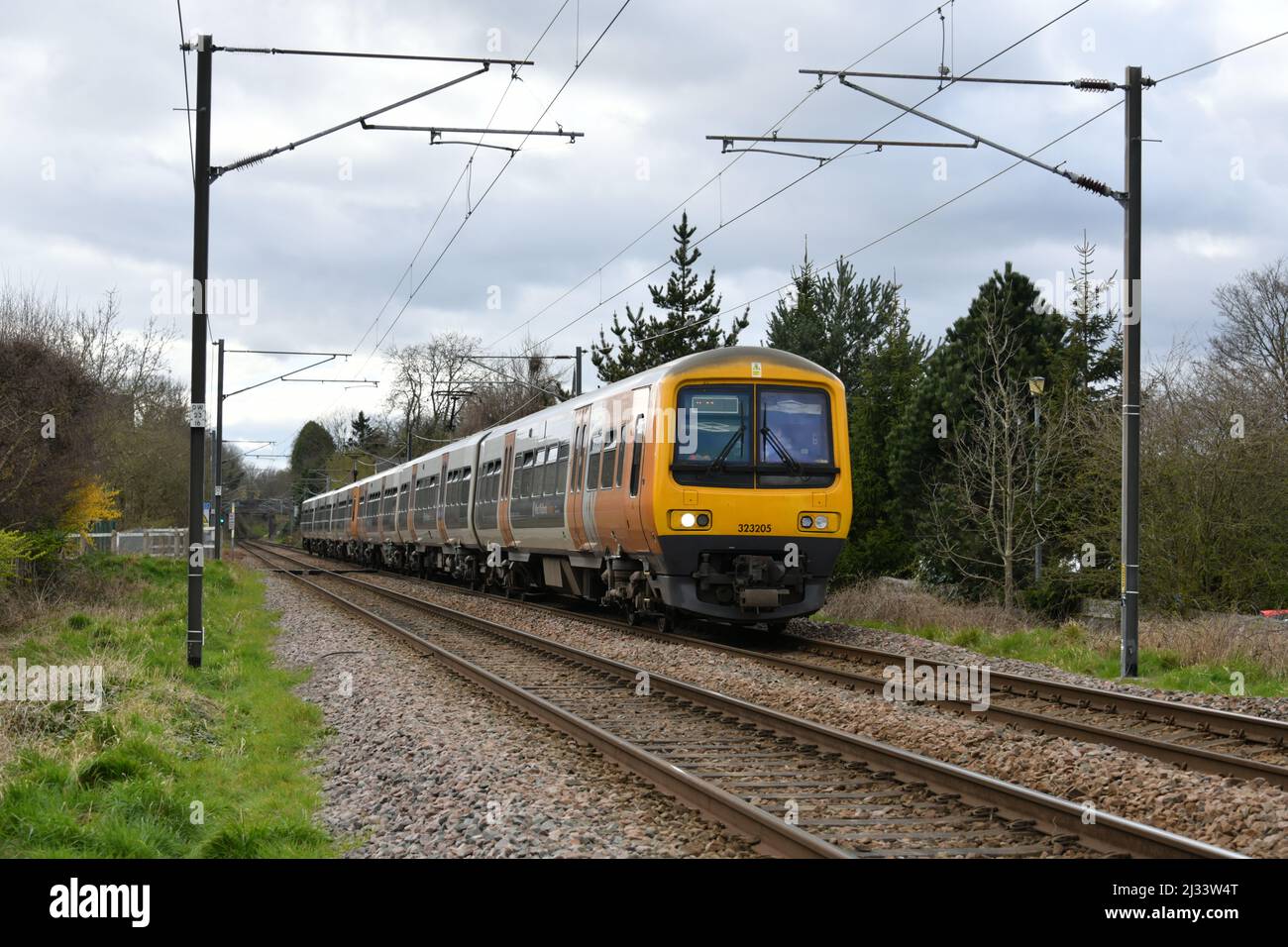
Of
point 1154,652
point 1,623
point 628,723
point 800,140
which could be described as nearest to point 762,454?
point 800,140

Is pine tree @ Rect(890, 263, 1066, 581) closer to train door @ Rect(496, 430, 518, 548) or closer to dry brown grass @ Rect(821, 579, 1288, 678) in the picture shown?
dry brown grass @ Rect(821, 579, 1288, 678)

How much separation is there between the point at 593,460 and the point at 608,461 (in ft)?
2.92

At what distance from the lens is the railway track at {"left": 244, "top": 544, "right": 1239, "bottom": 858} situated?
6285 millimetres

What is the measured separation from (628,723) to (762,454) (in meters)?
6.17

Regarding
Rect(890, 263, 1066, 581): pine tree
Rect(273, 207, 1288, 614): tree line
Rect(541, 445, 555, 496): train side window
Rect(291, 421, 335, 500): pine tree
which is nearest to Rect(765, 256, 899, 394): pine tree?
Rect(273, 207, 1288, 614): tree line

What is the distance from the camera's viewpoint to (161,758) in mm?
8406

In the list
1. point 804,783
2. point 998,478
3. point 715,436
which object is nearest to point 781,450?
point 715,436

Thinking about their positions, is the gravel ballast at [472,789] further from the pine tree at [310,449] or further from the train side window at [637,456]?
the pine tree at [310,449]

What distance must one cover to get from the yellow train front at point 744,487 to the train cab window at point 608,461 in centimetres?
161

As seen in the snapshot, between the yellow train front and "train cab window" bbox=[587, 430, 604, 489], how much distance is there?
8.11 feet
